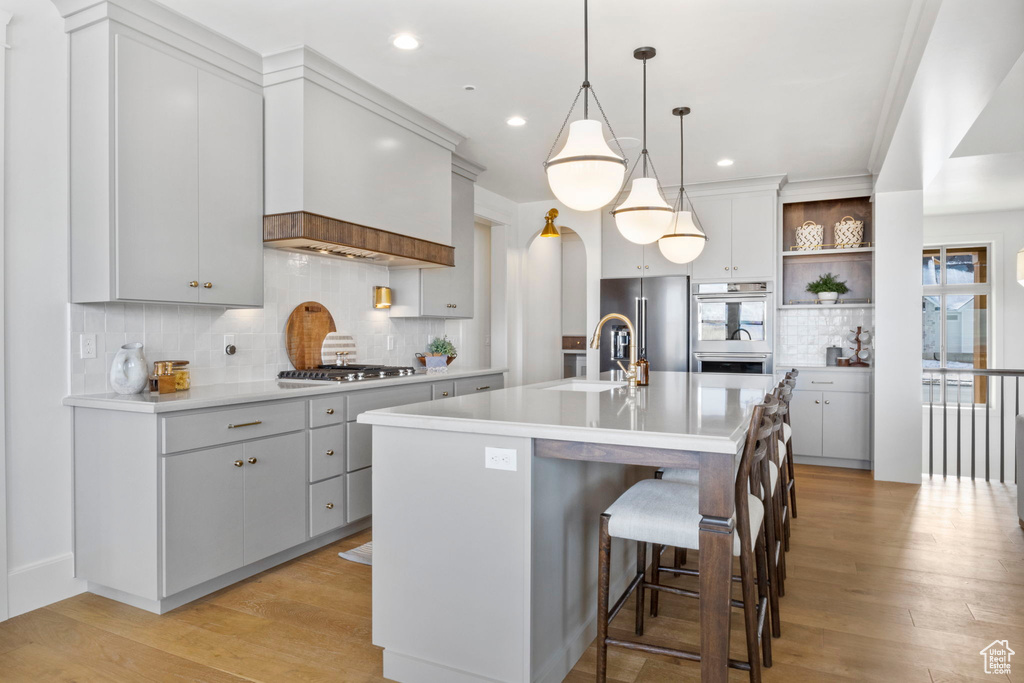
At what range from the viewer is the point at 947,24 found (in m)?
2.41

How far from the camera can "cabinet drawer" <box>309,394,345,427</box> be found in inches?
130

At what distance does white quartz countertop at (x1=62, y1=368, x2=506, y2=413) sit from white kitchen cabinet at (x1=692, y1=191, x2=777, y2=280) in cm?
335

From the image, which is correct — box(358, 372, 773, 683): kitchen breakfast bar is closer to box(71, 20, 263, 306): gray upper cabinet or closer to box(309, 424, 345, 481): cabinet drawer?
box(309, 424, 345, 481): cabinet drawer

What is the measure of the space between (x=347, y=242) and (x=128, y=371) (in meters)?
1.31

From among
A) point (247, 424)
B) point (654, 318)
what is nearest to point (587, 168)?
point (247, 424)

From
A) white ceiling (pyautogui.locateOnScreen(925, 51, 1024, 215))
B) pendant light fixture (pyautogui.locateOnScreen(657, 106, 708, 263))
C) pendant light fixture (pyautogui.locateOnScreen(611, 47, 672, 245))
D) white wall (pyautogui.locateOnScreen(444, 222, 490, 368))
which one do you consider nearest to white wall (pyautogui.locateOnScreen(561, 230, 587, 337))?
white wall (pyautogui.locateOnScreen(444, 222, 490, 368))

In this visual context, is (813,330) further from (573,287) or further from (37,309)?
(37,309)

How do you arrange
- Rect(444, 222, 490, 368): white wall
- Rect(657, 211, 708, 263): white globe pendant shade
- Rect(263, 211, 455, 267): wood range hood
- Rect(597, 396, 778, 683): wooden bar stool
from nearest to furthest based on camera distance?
Rect(597, 396, 778, 683): wooden bar stool → Rect(263, 211, 455, 267): wood range hood → Rect(657, 211, 708, 263): white globe pendant shade → Rect(444, 222, 490, 368): white wall

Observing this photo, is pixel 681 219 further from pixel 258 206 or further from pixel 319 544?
pixel 319 544

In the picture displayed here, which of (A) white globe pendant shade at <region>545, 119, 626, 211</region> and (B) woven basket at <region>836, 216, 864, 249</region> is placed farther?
(B) woven basket at <region>836, 216, 864, 249</region>

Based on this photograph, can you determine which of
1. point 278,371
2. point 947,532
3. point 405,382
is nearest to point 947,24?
point 947,532

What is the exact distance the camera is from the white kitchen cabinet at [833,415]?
18.0ft

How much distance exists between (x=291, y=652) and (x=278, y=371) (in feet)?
6.34

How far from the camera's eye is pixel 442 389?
4.34 m
